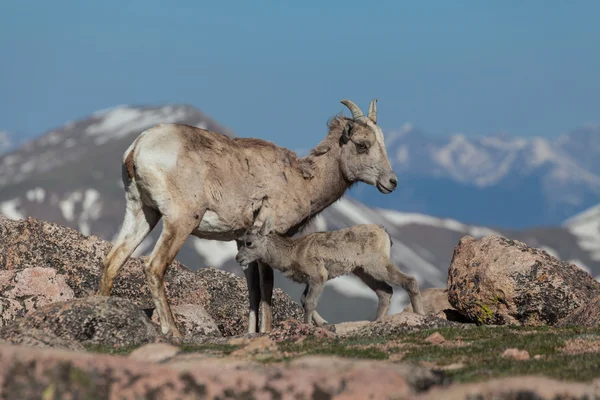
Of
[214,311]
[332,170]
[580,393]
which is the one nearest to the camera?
[580,393]

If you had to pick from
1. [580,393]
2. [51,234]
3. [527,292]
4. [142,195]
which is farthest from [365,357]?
[51,234]

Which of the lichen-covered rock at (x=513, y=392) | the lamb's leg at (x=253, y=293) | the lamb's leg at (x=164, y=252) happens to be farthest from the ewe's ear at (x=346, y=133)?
the lichen-covered rock at (x=513, y=392)

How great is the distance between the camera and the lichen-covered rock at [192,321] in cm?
2212

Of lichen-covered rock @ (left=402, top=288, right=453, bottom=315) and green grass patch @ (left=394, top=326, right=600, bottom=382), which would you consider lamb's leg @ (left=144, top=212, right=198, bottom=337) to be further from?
lichen-covered rock @ (left=402, top=288, right=453, bottom=315)

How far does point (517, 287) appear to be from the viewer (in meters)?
24.0

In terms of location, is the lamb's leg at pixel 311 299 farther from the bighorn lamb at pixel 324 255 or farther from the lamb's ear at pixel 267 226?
the lamb's ear at pixel 267 226

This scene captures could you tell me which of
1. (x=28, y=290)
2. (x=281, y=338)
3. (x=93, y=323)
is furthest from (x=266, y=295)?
(x=28, y=290)

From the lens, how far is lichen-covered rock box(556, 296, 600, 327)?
830 inches

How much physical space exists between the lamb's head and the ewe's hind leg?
4395mm

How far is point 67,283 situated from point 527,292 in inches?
427

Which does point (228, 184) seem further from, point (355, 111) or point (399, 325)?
point (399, 325)

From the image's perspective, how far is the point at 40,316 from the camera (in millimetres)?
18797

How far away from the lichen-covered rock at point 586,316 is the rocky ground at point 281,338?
0.15 ft

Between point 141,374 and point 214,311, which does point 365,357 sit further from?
point 214,311
